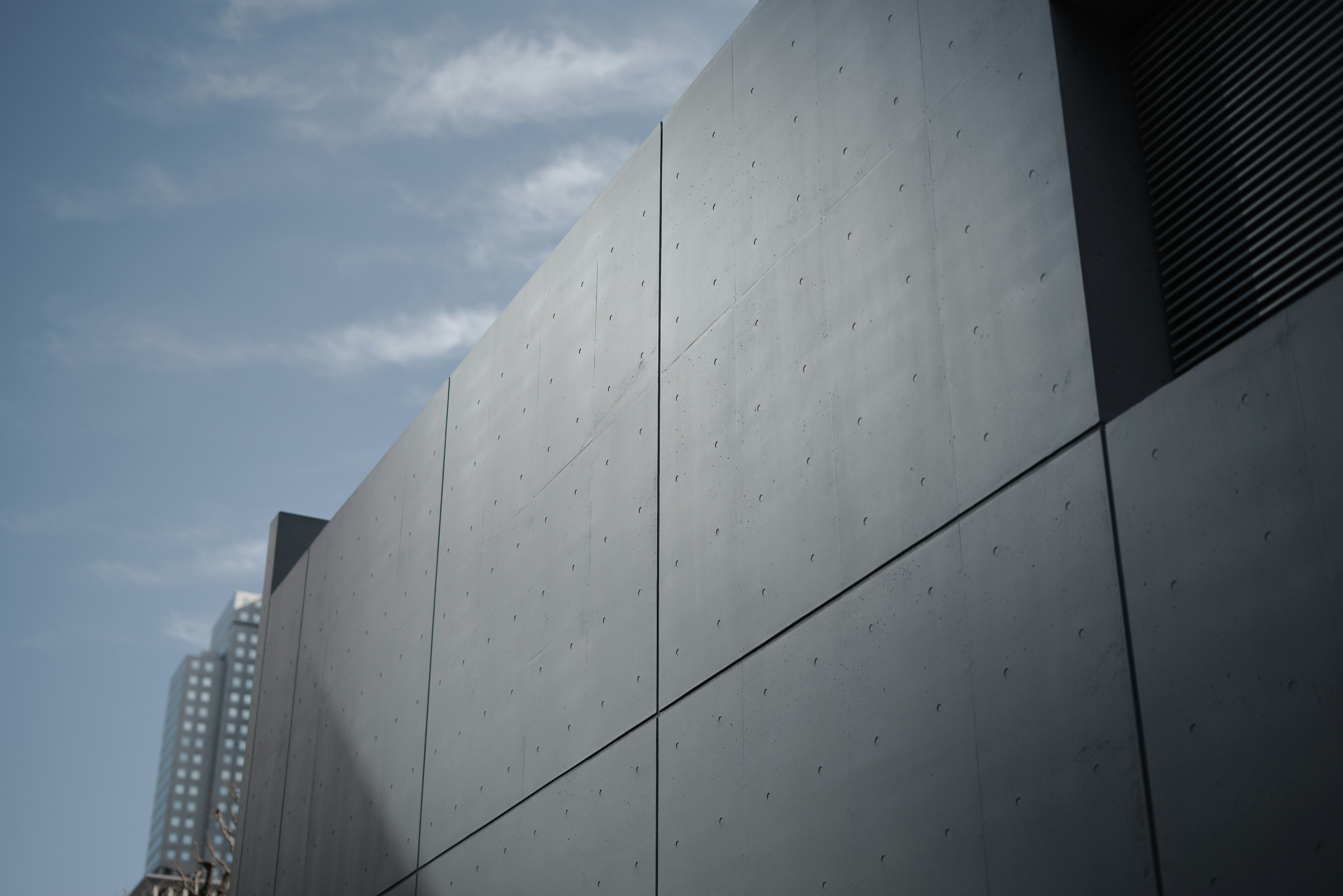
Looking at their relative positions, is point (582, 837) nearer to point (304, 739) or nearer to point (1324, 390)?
point (1324, 390)

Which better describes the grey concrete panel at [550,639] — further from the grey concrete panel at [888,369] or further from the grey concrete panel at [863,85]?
the grey concrete panel at [863,85]

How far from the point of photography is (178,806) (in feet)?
511

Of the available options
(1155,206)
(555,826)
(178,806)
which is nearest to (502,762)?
(555,826)

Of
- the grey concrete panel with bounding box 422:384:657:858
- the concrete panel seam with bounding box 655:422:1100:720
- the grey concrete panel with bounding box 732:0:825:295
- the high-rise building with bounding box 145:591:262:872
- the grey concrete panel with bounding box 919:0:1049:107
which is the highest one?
the high-rise building with bounding box 145:591:262:872

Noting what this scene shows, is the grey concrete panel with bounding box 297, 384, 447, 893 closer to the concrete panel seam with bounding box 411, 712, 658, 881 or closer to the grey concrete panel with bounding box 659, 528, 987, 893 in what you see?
the concrete panel seam with bounding box 411, 712, 658, 881

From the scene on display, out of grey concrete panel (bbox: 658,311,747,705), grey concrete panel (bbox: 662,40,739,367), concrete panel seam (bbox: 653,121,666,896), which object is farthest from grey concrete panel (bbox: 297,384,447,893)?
grey concrete panel (bbox: 662,40,739,367)

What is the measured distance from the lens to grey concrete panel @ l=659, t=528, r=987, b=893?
5.78 meters

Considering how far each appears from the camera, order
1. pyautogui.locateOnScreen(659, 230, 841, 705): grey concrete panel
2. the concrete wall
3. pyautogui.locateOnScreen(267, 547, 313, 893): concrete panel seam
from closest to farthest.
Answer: the concrete wall < pyautogui.locateOnScreen(659, 230, 841, 705): grey concrete panel < pyautogui.locateOnScreen(267, 547, 313, 893): concrete panel seam

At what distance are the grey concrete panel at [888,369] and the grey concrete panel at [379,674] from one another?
686 centimetres

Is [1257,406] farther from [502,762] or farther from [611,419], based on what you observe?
[502,762]

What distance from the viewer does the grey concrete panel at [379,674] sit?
1257 cm

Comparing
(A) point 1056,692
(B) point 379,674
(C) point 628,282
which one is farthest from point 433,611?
(A) point 1056,692

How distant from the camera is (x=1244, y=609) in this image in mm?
4602

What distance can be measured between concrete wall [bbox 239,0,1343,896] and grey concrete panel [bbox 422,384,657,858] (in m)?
0.04
